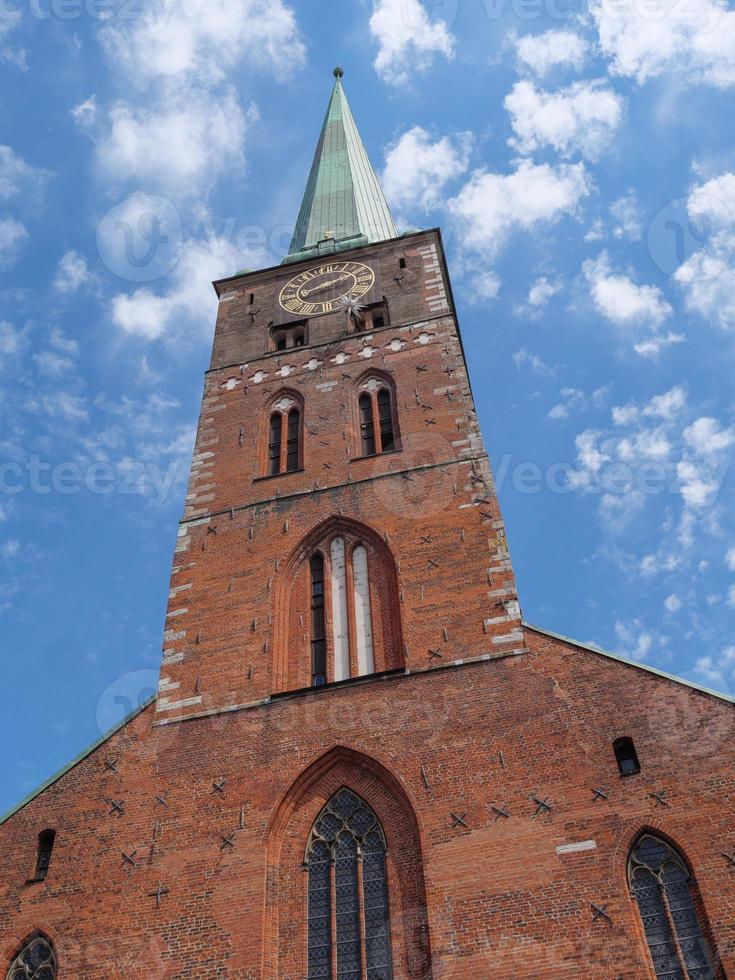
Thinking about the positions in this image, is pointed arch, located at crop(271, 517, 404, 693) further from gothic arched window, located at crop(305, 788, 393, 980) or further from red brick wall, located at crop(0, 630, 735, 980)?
gothic arched window, located at crop(305, 788, 393, 980)

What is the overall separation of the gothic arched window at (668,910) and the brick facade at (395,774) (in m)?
0.18

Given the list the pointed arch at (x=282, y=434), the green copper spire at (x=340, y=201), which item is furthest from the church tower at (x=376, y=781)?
the green copper spire at (x=340, y=201)

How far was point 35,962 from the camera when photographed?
47.0 feet

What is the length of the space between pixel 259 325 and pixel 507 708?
13.8 metres

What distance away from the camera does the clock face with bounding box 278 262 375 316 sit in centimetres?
2591

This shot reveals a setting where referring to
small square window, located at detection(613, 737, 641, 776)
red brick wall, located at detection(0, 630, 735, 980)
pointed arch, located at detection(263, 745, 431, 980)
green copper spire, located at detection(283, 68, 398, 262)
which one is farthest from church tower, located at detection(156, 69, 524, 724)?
green copper spire, located at detection(283, 68, 398, 262)

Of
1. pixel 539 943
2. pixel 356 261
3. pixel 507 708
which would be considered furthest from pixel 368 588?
pixel 356 261

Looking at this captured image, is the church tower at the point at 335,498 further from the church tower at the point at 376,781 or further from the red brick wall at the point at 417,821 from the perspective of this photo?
the red brick wall at the point at 417,821

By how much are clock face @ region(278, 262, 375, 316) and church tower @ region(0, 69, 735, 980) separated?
601 centimetres

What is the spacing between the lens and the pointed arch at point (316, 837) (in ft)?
44.4

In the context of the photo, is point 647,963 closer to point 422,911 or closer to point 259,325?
point 422,911

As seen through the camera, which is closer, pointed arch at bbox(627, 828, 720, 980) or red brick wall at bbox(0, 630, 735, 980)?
pointed arch at bbox(627, 828, 720, 980)

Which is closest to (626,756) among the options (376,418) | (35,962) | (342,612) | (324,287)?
(342,612)

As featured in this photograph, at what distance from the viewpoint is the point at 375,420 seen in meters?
22.0
